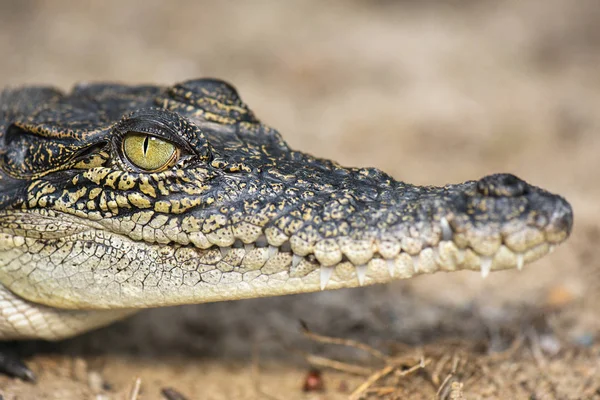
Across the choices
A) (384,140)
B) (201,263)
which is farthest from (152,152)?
(384,140)

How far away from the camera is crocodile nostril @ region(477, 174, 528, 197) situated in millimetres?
2908

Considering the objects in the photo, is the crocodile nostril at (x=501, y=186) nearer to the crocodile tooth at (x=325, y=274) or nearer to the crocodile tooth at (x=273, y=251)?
the crocodile tooth at (x=325, y=274)

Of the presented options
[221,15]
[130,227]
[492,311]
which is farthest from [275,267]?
[221,15]

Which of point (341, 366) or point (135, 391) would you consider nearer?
point (135, 391)

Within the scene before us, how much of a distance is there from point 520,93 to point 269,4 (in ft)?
13.1

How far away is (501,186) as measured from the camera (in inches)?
115

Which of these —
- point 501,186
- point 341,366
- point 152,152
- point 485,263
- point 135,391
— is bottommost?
point 135,391

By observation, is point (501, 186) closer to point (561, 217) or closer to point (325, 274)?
point (561, 217)

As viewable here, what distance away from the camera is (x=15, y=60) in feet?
26.9

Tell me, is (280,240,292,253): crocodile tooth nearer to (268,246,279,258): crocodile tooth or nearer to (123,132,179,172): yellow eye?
(268,246,279,258): crocodile tooth

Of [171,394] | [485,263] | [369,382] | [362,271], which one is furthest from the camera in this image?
[171,394]

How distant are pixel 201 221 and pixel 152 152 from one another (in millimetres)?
441

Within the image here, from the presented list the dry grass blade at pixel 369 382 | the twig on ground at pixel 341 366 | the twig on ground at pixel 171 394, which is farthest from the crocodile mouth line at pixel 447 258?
the twig on ground at pixel 171 394

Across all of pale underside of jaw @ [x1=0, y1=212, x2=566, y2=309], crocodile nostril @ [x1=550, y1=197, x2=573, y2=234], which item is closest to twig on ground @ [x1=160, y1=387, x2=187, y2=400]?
pale underside of jaw @ [x1=0, y1=212, x2=566, y2=309]
